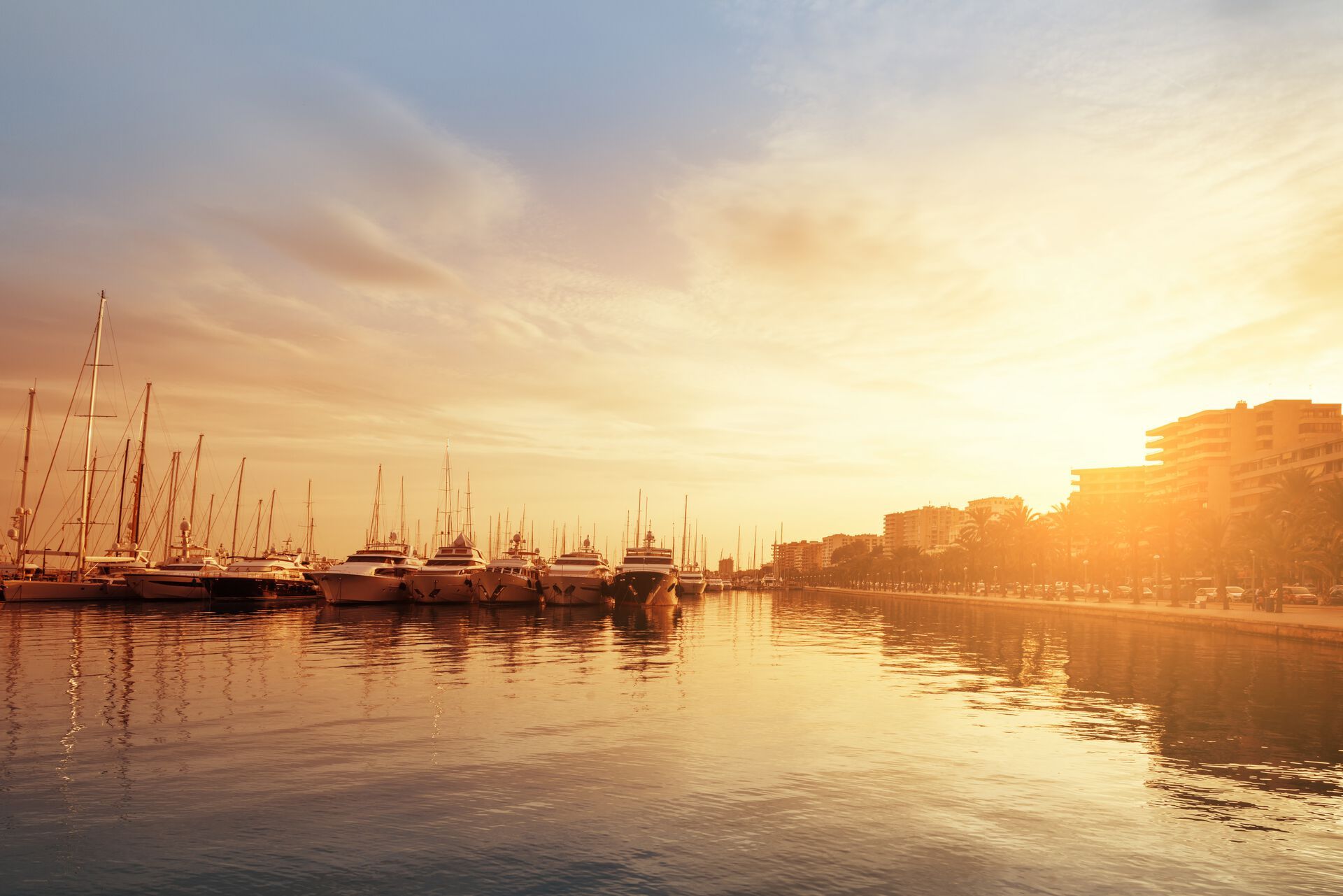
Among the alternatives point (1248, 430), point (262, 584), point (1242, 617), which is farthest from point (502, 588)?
point (1248, 430)

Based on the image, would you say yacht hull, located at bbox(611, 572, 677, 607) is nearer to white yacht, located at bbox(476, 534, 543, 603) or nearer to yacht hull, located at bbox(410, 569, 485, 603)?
white yacht, located at bbox(476, 534, 543, 603)

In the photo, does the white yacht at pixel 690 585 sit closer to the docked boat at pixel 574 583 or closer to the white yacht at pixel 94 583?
the docked boat at pixel 574 583

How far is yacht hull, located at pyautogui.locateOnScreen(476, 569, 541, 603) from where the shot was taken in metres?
84.8

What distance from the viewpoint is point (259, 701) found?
24.8 metres

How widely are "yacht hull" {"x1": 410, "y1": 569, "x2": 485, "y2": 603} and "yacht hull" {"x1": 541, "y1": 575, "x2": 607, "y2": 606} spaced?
6.62m

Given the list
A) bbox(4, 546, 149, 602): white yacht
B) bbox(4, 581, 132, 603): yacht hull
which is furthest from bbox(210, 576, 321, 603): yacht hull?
bbox(4, 546, 149, 602): white yacht

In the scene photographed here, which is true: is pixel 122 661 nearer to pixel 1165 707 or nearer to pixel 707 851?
pixel 707 851

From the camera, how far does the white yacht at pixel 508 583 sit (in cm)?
8488

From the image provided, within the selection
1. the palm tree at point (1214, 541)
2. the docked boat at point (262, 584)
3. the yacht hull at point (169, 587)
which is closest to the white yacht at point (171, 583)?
the yacht hull at point (169, 587)

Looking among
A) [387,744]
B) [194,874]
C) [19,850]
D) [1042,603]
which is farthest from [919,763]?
[1042,603]

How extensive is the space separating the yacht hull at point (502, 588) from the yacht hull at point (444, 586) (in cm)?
58

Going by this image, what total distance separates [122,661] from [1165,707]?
34.3m

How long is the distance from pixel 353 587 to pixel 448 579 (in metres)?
8.26

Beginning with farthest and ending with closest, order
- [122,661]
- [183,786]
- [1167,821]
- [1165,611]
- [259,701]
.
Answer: [1165,611]
[122,661]
[259,701]
[183,786]
[1167,821]
